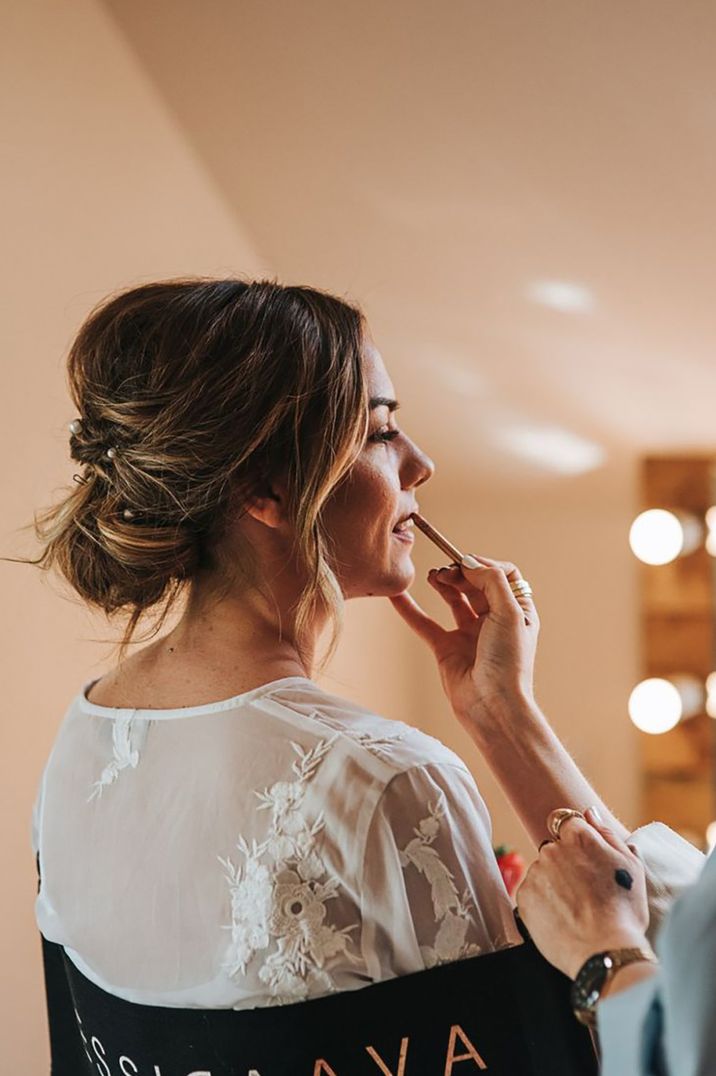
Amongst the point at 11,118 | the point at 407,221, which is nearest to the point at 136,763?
the point at 11,118

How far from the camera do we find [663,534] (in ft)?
8.59

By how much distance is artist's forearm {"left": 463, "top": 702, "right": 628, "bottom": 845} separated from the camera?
37.1 inches

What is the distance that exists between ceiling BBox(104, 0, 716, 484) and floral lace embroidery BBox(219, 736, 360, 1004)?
1037 mm

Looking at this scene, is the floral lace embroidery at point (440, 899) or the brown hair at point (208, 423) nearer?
the floral lace embroidery at point (440, 899)

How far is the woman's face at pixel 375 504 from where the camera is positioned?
1045 mm

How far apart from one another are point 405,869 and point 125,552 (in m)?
0.35

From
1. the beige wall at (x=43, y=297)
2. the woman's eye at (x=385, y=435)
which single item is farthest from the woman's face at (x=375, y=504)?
the beige wall at (x=43, y=297)

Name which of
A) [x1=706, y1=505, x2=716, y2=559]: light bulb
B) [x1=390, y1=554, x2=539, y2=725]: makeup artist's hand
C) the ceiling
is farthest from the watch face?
[x1=706, y1=505, x2=716, y2=559]: light bulb

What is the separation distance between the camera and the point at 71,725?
1002 millimetres

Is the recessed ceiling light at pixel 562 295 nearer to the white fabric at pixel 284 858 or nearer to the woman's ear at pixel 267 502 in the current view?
the woman's ear at pixel 267 502

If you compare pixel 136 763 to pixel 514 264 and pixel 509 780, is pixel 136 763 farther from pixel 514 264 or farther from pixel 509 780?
pixel 514 264

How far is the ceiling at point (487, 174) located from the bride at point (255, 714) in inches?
27.2

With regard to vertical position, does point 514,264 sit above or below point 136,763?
above

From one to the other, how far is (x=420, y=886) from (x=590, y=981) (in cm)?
13
